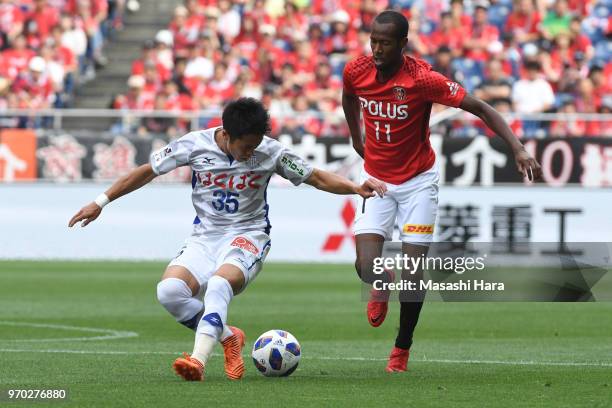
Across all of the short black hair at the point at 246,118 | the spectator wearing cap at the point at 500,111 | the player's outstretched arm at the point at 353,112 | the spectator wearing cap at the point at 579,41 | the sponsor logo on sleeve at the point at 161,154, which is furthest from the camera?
the spectator wearing cap at the point at 579,41

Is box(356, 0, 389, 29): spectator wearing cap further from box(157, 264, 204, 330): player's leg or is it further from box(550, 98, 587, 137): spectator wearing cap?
box(157, 264, 204, 330): player's leg

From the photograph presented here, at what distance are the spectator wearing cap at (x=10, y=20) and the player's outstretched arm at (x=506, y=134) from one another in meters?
20.2

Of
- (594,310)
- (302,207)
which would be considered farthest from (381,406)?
(302,207)

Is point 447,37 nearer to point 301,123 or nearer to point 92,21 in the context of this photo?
point 301,123

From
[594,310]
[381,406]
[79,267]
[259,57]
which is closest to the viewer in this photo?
[381,406]

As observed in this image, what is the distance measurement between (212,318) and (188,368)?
0.38 m

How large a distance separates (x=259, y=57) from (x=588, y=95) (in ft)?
20.8

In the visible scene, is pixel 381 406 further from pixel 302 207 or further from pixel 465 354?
pixel 302 207

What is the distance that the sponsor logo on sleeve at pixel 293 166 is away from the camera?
31.0 ft

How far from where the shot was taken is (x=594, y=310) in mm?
17047

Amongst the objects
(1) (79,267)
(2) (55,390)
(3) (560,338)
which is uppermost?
(2) (55,390)

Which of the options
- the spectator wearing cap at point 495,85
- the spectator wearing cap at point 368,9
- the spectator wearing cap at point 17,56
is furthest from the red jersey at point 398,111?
the spectator wearing cap at point 17,56

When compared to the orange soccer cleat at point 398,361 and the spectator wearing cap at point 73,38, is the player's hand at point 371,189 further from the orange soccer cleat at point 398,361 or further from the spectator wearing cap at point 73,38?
the spectator wearing cap at point 73,38

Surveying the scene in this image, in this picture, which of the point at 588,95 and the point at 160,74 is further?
the point at 160,74
